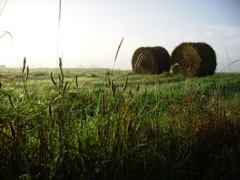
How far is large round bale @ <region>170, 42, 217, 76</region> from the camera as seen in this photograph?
41.7ft

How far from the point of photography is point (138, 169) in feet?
7.23

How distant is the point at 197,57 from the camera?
12812mm

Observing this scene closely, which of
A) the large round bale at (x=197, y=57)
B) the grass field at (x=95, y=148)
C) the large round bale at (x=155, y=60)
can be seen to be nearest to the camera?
the grass field at (x=95, y=148)

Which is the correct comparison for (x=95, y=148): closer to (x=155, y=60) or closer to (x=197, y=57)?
(x=197, y=57)

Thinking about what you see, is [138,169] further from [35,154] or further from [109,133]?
[35,154]

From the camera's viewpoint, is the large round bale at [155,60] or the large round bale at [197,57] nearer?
the large round bale at [197,57]

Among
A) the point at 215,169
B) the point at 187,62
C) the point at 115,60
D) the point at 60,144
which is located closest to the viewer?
the point at 60,144

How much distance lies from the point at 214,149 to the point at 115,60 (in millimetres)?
1486

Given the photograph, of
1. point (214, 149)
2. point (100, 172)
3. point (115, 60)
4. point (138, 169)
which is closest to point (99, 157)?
point (100, 172)

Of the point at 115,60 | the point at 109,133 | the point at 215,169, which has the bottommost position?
the point at 215,169

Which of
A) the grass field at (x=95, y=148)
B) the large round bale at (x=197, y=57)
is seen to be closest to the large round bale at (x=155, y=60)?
the large round bale at (x=197, y=57)

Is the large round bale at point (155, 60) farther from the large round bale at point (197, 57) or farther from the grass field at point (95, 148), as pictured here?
the grass field at point (95, 148)

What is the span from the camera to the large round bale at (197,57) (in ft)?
41.7

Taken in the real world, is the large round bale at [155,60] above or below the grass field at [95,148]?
above
